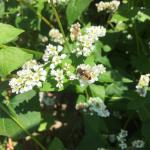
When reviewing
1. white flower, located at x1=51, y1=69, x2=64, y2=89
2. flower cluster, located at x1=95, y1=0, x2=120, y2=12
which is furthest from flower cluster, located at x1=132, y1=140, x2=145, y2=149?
flower cluster, located at x1=95, y1=0, x2=120, y2=12

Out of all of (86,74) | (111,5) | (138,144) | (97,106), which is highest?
(111,5)

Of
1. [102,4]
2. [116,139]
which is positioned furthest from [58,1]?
[116,139]

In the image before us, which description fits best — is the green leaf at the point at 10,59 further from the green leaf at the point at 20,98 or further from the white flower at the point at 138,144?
the white flower at the point at 138,144

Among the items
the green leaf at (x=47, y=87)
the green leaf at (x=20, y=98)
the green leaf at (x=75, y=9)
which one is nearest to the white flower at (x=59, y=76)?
the green leaf at (x=47, y=87)

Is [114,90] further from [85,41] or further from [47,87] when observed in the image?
[47,87]

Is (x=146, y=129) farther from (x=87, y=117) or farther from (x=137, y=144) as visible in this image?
(x=87, y=117)

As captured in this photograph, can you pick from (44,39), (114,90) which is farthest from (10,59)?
(44,39)
